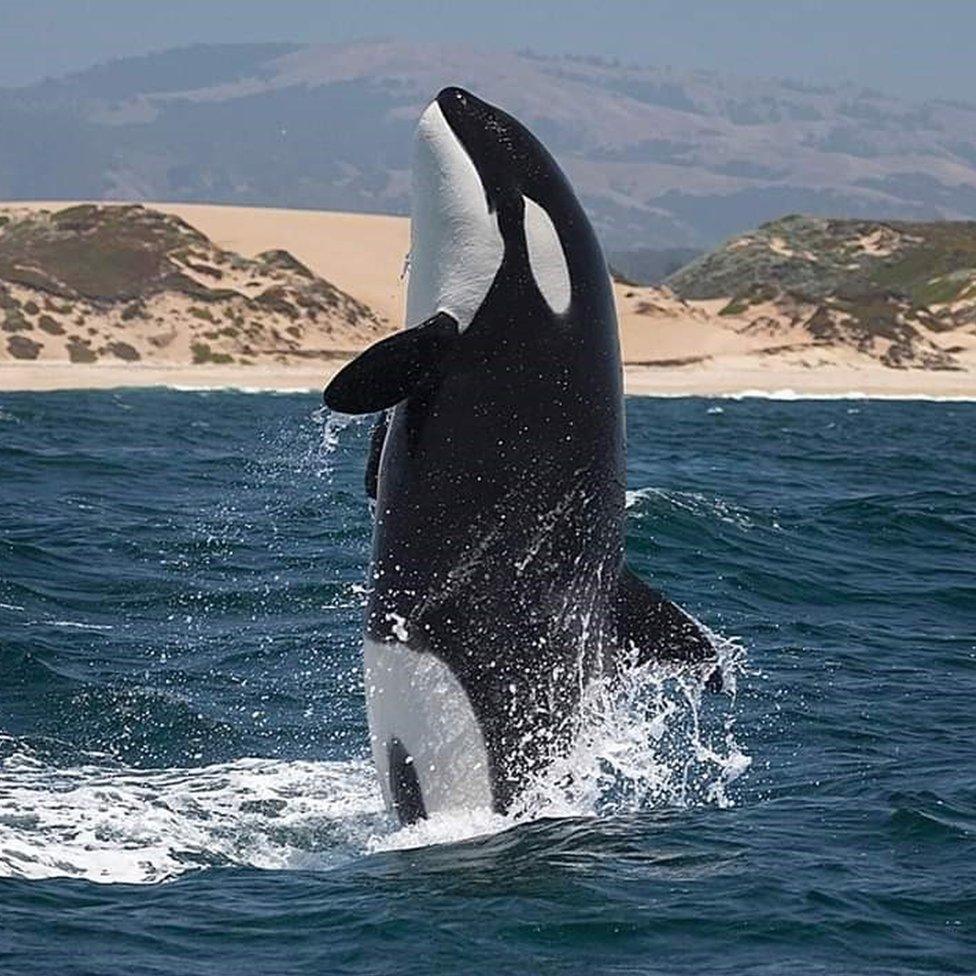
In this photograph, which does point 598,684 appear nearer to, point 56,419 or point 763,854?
point 763,854

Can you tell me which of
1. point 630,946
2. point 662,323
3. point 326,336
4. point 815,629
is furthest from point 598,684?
point 662,323

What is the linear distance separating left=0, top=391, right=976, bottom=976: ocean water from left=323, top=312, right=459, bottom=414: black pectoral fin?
171 cm

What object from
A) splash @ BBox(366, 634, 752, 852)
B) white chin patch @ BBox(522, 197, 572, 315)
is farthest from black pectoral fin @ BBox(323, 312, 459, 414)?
splash @ BBox(366, 634, 752, 852)

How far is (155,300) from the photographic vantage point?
60844mm

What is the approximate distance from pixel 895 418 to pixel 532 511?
37907 millimetres

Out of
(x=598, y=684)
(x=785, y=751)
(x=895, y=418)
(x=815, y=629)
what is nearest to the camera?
(x=598, y=684)

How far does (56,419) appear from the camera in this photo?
36656 millimetres

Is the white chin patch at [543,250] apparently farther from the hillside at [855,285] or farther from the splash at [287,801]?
the hillside at [855,285]

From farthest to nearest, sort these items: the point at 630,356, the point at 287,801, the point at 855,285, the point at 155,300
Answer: the point at 855,285
the point at 630,356
the point at 155,300
the point at 287,801

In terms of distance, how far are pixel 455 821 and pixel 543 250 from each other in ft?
8.23

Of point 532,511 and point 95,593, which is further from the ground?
point 532,511

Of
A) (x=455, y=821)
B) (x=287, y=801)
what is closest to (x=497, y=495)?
(x=455, y=821)

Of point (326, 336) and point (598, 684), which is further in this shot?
point (326, 336)

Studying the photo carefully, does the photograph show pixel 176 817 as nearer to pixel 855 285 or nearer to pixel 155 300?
pixel 155 300
